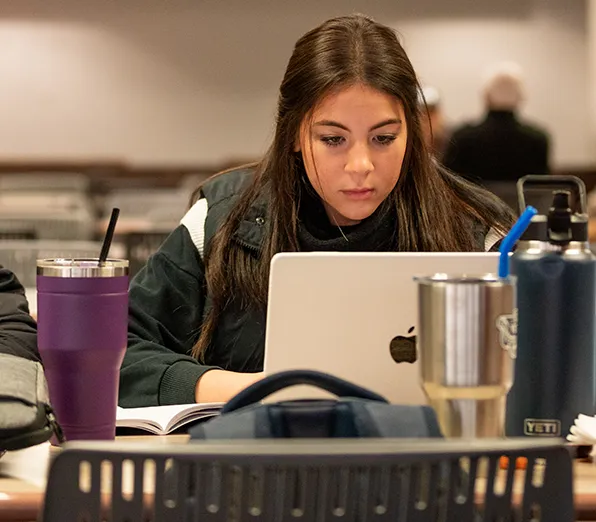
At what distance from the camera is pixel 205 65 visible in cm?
902

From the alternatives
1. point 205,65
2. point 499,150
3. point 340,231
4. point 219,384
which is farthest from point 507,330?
point 205,65

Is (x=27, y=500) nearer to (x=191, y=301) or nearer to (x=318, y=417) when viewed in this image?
(x=318, y=417)

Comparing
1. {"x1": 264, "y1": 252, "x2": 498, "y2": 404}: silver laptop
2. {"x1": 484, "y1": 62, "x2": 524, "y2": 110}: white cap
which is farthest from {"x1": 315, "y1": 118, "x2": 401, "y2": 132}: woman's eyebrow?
{"x1": 484, "y1": 62, "x2": 524, "y2": 110}: white cap

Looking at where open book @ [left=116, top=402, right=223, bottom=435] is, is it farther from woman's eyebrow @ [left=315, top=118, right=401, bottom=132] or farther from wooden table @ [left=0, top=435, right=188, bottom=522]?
woman's eyebrow @ [left=315, top=118, right=401, bottom=132]

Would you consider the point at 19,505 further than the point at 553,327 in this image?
No

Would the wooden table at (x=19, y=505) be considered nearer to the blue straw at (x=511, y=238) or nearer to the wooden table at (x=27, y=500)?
the wooden table at (x=27, y=500)

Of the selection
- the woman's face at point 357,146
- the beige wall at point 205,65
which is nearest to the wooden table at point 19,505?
the woman's face at point 357,146

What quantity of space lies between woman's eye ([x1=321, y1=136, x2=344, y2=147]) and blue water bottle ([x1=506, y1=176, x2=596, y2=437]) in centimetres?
53

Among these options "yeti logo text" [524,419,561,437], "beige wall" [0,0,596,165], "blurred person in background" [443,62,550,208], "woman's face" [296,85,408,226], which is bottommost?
"yeti logo text" [524,419,561,437]

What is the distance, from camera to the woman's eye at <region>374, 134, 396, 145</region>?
181 cm

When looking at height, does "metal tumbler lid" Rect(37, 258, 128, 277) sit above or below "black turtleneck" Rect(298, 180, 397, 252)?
below

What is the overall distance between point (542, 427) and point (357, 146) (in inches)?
24.2

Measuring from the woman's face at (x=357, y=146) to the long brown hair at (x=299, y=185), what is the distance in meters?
0.05

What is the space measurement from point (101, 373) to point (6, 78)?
844 centimetres
